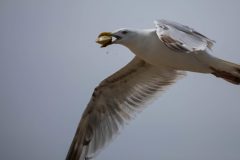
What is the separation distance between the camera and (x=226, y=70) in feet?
14.6

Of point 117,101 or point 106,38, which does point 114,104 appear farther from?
point 106,38

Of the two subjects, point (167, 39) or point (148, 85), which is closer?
point (167, 39)

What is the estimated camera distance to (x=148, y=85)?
5.30m

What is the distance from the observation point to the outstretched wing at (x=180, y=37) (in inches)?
138

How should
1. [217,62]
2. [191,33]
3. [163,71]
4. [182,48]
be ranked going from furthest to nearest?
1. [163,71]
2. [217,62]
3. [191,33]
4. [182,48]

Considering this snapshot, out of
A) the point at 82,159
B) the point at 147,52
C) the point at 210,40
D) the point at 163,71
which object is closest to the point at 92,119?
the point at 82,159

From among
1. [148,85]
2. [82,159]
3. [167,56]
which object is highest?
[167,56]

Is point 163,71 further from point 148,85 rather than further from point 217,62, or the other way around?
point 217,62

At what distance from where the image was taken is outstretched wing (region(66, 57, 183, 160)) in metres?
5.21

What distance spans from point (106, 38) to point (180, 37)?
0.89 meters

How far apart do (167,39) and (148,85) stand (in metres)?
1.71

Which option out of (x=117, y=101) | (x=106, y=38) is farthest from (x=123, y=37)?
(x=117, y=101)

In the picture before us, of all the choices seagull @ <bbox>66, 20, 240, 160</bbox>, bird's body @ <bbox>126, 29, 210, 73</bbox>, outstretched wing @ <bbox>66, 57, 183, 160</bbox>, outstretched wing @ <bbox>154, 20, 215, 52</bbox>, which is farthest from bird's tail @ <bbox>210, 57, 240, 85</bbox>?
outstretched wing @ <bbox>66, 57, 183, 160</bbox>

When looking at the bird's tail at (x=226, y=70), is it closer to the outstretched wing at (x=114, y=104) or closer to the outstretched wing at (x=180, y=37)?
the outstretched wing at (x=180, y=37)
